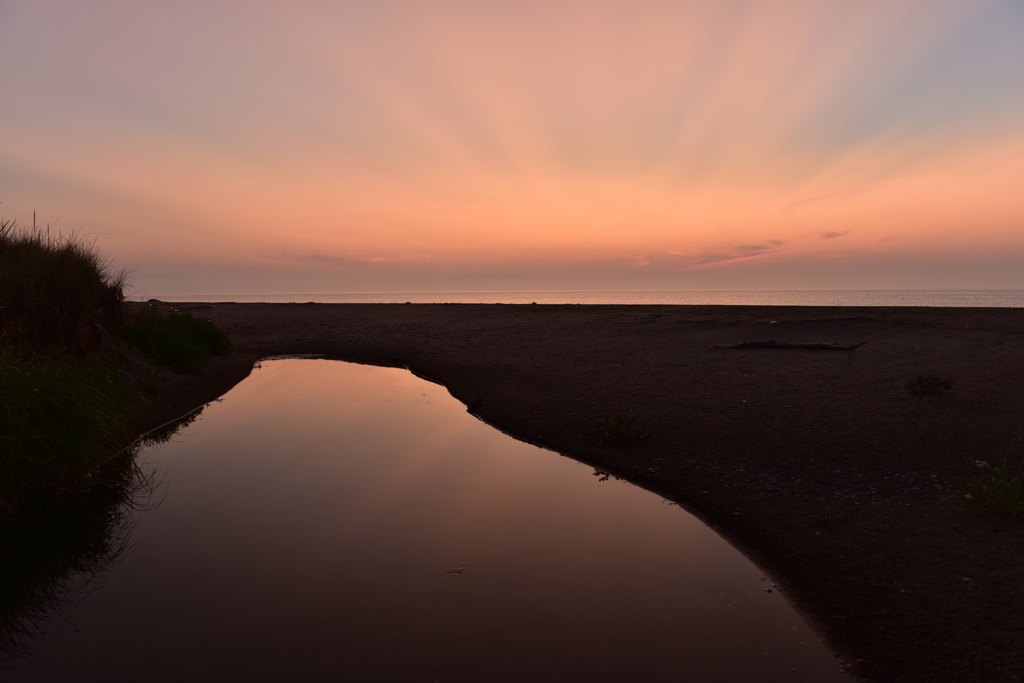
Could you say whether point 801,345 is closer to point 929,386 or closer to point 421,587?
point 929,386

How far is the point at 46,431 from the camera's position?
8578 mm

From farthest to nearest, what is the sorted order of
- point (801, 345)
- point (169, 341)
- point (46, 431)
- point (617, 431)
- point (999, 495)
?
point (801, 345) < point (169, 341) < point (617, 431) < point (46, 431) < point (999, 495)

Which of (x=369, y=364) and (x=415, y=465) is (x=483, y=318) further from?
(x=415, y=465)

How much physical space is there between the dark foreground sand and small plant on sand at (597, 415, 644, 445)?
0.68 feet

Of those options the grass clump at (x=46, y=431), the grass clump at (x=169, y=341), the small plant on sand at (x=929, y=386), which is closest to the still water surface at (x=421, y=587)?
the grass clump at (x=46, y=431)

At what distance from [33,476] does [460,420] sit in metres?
8.50

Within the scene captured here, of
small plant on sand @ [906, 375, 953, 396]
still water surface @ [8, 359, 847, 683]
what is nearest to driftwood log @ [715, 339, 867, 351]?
small plant on sand @ [906, 375, 953, 396]

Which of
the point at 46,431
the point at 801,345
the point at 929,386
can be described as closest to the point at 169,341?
the point at 46,431

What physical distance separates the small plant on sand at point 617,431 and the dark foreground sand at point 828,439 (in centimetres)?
21

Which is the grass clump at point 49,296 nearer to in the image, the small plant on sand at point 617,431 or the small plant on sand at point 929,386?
the small plant on sand at point 617,431

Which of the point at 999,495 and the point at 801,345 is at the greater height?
the point at 801,345

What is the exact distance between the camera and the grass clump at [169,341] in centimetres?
1872

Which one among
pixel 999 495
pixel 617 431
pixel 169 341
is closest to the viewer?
pixel 999 495

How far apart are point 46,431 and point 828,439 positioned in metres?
13.3
